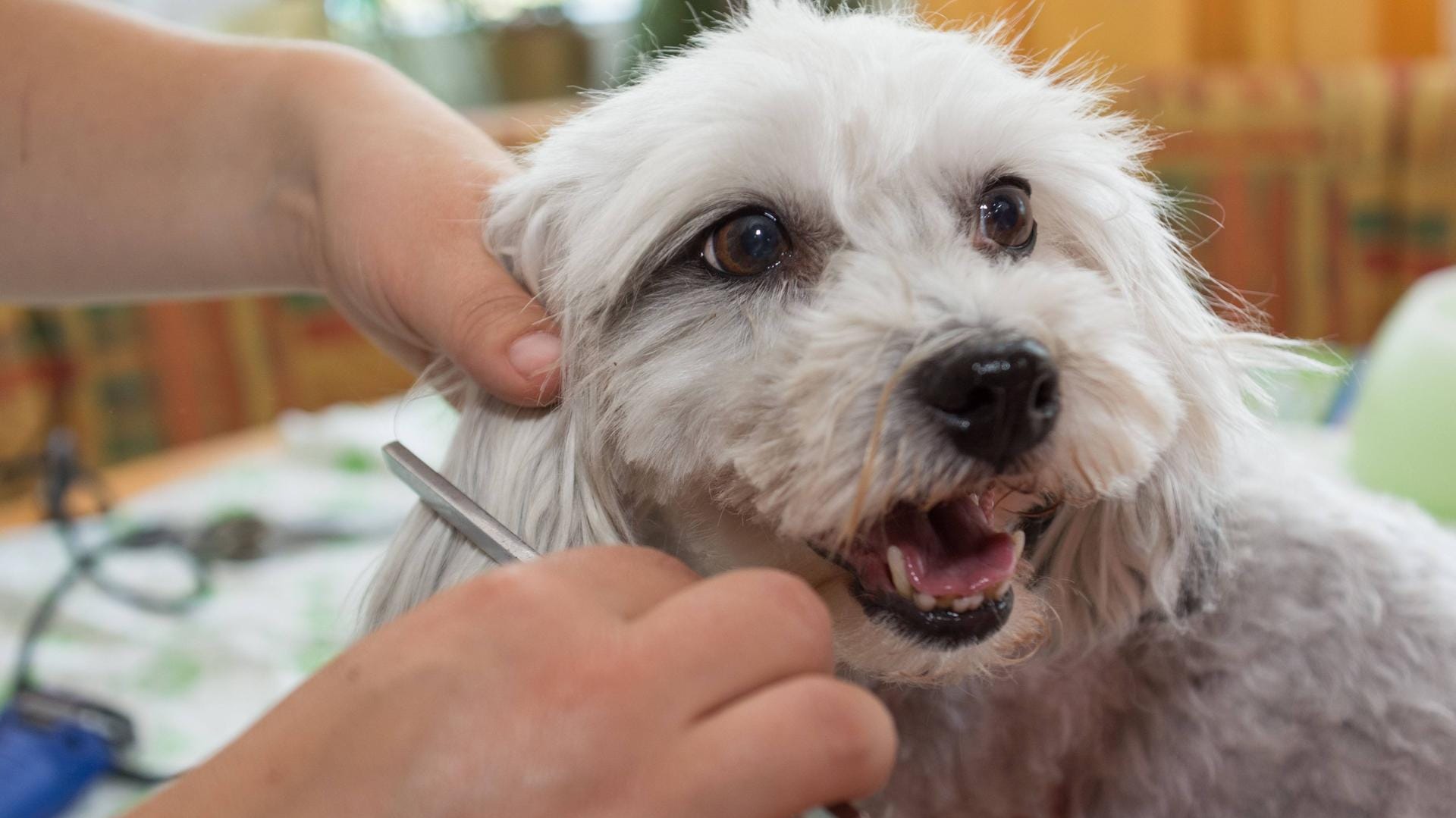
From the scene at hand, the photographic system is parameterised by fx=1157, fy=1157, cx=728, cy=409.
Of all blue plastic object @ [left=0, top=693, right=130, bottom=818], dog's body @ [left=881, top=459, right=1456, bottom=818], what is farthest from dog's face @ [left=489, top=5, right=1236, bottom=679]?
blue plastic object @ [left=0, top=693, right=130, bottom=818]

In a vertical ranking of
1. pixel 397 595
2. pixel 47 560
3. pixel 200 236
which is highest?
pixel 200 236

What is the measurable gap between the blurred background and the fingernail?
741 millimetres

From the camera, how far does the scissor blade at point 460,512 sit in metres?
0.71

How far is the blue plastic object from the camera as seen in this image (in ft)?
3.44

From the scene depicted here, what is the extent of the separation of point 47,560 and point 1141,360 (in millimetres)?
1607

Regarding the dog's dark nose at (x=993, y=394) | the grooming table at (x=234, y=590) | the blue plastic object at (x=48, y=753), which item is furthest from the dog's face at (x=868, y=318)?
the blue plastic object at (x=48, y=753)

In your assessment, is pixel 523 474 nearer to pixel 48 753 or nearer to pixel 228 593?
pixel 48 753

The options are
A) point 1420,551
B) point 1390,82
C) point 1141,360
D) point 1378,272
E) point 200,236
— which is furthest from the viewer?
point 1378,272

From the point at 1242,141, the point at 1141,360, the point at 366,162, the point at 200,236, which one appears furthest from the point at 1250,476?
the point at 1242,141

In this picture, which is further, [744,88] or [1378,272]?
[1378,272]

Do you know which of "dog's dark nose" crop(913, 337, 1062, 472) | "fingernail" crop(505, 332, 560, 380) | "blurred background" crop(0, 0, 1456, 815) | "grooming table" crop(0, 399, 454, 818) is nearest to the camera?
"dog's dark nose" crop(913, 337, 1062, 472)

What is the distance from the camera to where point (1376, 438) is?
154 cm

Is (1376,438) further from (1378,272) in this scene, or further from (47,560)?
(47,560)

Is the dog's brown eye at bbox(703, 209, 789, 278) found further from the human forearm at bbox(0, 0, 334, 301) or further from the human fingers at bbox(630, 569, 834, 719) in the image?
Answer: the human forearm at bbox(0, 0, 334, 301)
